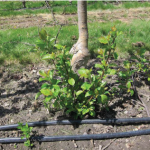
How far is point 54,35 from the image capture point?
468 centimetres

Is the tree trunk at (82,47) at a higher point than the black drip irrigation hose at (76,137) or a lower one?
higher

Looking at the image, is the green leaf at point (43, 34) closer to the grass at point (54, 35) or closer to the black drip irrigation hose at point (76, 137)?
the black drip irrigation hose at point (76, 137)

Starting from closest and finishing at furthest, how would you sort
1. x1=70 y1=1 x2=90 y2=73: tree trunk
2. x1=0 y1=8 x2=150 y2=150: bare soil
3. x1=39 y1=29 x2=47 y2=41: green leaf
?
1. x1=39 y1=29 x2=47 y2=41: green leaf
2. x1=0 y1=8 x2=150 y2=150: bare soil
3. x1=70 y1=1 x2=90 y2=73: tree trunk

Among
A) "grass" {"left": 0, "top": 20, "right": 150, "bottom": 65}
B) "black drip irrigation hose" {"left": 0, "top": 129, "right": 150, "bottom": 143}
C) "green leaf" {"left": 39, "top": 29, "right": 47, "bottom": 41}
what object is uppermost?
"green leaf" {"left": 39, "top": 29, "right": 47, "bottom": 41}

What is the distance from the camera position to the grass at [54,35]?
3797mm

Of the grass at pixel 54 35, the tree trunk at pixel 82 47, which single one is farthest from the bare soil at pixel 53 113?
the tree trunk at pixel 82 47

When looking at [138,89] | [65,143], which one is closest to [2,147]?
[65,143]

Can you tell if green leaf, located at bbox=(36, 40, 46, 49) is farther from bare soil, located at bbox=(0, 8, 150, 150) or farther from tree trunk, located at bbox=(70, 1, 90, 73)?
bare soil, located at bbox=(0, 8, 150, 150)

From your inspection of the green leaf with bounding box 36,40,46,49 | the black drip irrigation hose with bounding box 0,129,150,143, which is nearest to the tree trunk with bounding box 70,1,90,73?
the green leaf with bounding box 36,40,46,49

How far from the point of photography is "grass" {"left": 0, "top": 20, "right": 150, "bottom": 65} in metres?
3.80

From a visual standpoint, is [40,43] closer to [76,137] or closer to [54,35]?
[76,137]

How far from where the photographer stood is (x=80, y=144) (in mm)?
2230

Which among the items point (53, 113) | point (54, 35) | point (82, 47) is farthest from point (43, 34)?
point (54, 35)

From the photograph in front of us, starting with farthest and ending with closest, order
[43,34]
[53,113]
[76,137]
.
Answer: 1. [53,113]
2. [76,137]
3. [43,34]
